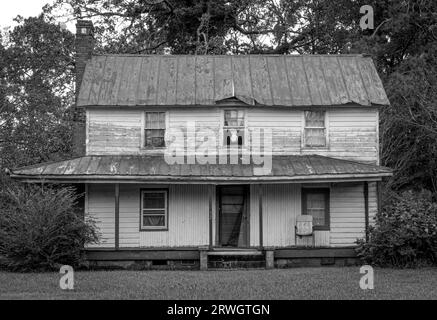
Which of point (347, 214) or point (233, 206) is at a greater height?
point (233, 206)

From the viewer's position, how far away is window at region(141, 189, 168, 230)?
22.2 meters

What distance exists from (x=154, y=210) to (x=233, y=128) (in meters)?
3.65

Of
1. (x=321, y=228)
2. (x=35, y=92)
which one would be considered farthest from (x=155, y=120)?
(x=35, y=92)

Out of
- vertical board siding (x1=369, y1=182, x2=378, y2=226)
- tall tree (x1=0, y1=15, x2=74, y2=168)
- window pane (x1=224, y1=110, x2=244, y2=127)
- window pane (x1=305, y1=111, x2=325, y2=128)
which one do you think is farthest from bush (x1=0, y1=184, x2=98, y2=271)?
tall tree (x1=0, y1=15, x2=74, y2=168)

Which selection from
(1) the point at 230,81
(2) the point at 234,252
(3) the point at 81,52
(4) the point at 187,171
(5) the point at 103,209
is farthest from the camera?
(3) the point at 81,52

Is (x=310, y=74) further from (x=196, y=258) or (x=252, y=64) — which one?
(x=196, y=258)

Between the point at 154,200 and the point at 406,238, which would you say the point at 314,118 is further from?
the point at 154,200

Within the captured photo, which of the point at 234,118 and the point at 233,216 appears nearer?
the point at 233,216

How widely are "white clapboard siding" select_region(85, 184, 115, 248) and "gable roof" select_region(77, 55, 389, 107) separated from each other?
108 inches

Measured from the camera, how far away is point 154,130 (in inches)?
897

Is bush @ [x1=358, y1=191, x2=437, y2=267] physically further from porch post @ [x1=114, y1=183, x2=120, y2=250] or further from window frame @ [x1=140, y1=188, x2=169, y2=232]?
porch post @ [x1=114, y1=183, x2=120, y2=250]

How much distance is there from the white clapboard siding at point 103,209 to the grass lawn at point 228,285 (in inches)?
142

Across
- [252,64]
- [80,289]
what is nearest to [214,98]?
[252,64]

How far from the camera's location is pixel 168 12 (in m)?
37.3
